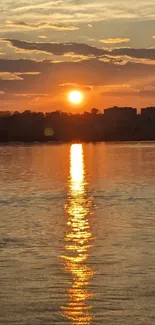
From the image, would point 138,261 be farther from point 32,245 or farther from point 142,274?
point 32,245

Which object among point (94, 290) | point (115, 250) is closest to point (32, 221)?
point (115, 250)

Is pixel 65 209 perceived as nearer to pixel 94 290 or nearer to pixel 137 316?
pixel 94 290

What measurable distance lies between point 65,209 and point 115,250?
17725mm

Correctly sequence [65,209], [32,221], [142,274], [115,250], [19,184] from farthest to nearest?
1. [19,184]
2. [65,209]
3. [32,221]
4. [115,250]
5. [142,274]

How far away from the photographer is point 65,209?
43312mm

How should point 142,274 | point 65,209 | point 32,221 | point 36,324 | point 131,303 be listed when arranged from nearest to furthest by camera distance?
point 36,324 → point 131,303 → point 142,274 → point 32,221 → point 65,209

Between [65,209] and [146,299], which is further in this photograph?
[65,209]

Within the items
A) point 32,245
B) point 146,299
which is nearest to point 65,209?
point 32,245

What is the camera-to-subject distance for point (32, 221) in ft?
118

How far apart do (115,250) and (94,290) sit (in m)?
6.35

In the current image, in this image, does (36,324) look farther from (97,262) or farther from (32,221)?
(32,221)

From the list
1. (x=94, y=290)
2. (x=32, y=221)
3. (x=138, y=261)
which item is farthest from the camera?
(x=32, y=221)

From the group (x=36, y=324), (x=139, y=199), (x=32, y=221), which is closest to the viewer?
(x=36, y=324)

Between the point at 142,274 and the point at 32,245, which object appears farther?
the point at 32,245
